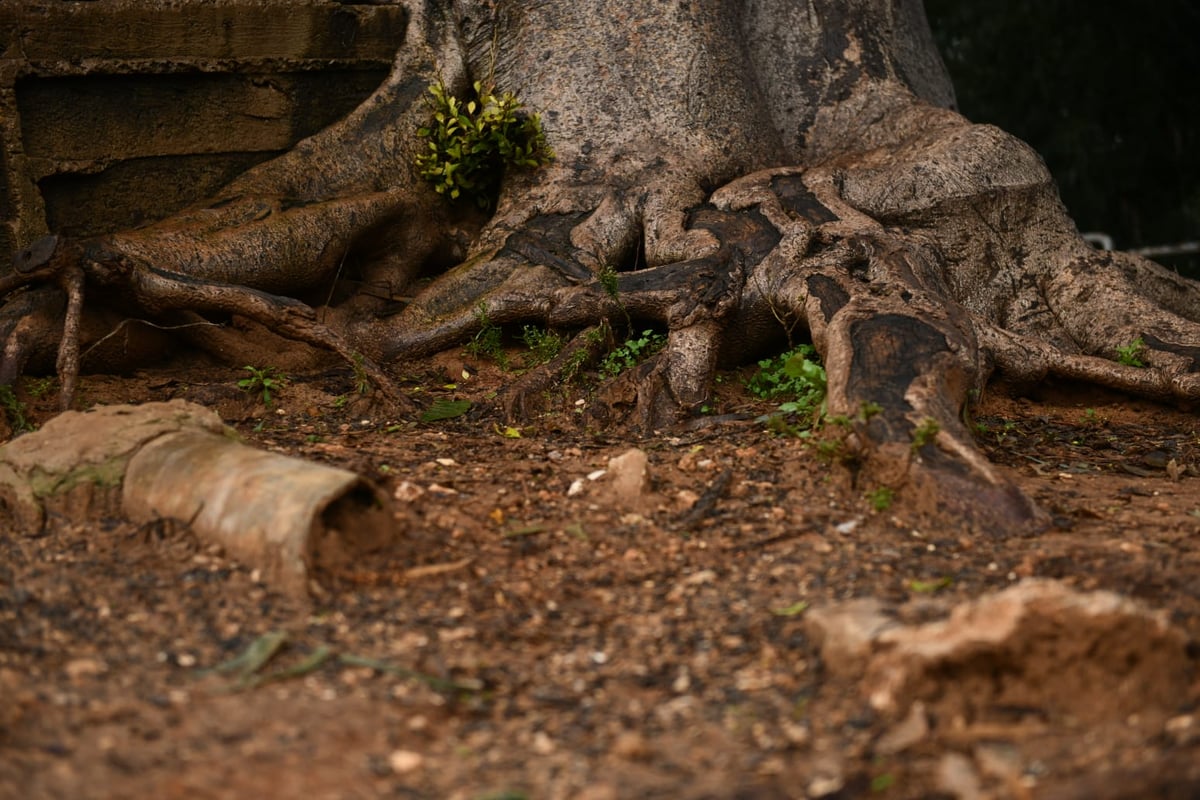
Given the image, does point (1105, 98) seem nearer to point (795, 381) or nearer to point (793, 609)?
point (795, 381)

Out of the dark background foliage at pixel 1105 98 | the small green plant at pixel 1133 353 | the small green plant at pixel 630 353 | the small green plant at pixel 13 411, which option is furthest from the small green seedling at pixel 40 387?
the dark background foliage at pixel 1105 98

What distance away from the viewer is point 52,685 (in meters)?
3.04

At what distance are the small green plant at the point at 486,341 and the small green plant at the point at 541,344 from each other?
124 mm

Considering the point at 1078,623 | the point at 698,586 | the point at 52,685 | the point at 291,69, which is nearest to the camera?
the point at 1078,623

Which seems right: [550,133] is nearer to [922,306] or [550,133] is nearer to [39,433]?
[922,306]

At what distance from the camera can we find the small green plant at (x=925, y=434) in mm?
4145

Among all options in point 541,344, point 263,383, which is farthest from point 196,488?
point 541,344

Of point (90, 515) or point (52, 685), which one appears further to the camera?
point (90, 515)

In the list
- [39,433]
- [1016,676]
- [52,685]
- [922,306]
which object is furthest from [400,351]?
[1016,676]

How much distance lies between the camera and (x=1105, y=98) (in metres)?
12.5

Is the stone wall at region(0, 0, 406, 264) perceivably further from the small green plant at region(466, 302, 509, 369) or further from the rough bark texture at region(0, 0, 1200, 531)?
the small green plant at region(466, 302, 509, 369)

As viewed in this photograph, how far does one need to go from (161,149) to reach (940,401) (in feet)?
12.6

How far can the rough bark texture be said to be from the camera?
17.5ft

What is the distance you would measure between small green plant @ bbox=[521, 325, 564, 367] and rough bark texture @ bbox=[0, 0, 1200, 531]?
0.29 ft
